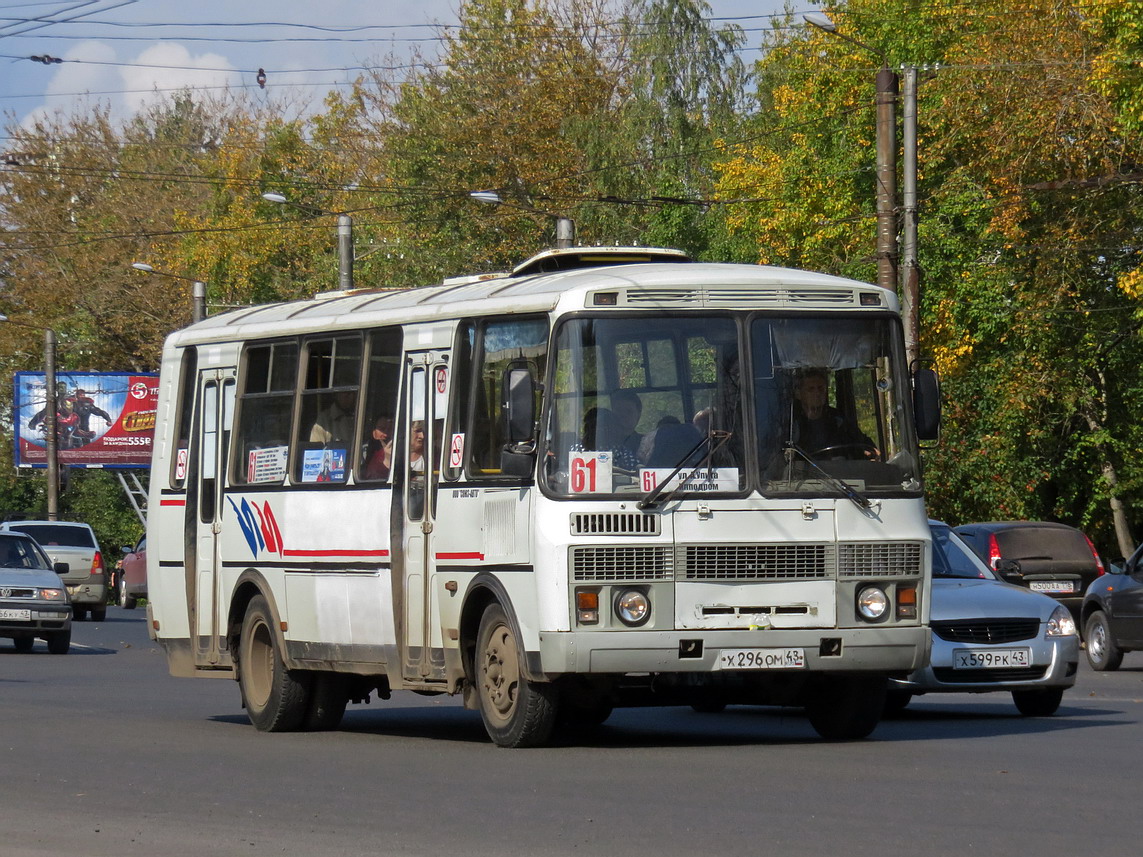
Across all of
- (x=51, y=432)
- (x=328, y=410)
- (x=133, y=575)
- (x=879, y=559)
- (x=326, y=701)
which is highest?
(x=51, y=432)

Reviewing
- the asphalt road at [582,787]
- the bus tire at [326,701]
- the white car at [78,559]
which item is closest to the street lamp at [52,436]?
the white car at [78,559]

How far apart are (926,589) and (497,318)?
9.82 ft

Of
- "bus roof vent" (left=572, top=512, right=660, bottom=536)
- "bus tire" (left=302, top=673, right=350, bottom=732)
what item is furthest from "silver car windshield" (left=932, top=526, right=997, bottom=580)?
"bus roof vent" (left=572, top=512, right=660, bottom=536)

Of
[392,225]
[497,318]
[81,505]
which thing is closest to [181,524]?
[497,318]

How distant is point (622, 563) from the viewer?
12.8m

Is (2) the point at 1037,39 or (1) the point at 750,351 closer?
(1) the point at 750,351

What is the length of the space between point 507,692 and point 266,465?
3332 millimetres

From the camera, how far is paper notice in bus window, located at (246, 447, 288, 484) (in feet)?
A: 51.5

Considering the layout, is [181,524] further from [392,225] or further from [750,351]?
[392,225]

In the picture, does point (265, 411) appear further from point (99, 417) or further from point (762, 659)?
point (99, 417)

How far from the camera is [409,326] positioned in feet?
48.0

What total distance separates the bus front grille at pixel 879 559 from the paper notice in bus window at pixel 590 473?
4.71 ft

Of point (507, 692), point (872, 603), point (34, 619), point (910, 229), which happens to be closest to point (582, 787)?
point (507, 692)

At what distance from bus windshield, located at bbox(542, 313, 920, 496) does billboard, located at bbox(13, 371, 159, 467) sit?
55.6m
